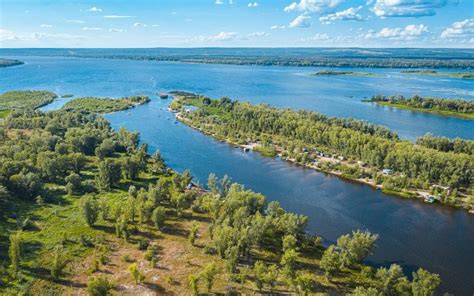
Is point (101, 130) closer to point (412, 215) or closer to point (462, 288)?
point (412, 215)

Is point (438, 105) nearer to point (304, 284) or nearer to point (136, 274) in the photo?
point (304, 284)

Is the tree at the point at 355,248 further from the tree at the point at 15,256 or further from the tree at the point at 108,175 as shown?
the tree at the point at 108,175

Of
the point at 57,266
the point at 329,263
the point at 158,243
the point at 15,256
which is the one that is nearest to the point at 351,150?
the point at 329,263

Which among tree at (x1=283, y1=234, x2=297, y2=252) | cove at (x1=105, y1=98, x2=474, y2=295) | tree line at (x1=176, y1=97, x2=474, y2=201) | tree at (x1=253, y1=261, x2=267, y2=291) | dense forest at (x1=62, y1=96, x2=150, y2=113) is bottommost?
cove at (x1=105, y1=98, x2=474, y2=295)

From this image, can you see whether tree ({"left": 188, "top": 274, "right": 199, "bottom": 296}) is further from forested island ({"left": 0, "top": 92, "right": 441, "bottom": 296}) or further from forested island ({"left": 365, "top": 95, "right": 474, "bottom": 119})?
forested island ({"left": 365, "top": 95, "right": 474, "bottom": 119})

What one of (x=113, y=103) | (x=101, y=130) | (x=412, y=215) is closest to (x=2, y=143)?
(x=101, y=130)

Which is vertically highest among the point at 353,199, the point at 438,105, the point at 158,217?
the point at 438,105

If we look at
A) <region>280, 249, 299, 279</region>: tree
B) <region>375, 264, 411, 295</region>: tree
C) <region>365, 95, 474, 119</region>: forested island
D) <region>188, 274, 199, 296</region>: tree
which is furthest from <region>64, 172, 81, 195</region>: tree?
<region>365, 95, 474, 119</region>: forested island
